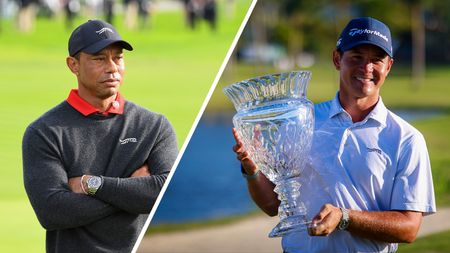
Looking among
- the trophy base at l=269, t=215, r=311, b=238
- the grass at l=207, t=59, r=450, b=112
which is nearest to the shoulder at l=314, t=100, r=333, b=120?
the trophy base at l=269, t=215, r=311, b=238

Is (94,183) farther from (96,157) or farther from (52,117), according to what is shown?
(52,117)

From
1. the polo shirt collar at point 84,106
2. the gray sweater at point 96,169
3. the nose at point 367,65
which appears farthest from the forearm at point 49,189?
the nose at point 367,65

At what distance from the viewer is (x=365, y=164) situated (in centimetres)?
220

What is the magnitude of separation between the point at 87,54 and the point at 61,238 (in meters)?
0.46

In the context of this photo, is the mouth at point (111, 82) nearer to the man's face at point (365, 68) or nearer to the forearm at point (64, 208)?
the forearm at point (64, 208)

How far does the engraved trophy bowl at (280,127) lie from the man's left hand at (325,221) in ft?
0.46

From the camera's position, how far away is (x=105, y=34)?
2477 mm

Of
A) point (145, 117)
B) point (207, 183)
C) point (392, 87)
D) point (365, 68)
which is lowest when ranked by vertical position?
point (207, 183)

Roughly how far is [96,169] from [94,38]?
33 cm

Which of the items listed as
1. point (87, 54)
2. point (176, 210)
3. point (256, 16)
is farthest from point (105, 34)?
point (256, 16)

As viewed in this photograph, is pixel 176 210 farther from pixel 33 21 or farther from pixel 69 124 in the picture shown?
pixel 69 124

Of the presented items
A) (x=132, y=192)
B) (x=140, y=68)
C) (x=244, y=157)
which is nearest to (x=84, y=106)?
(x=132, y=192)

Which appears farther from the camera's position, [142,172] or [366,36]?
[142,172]

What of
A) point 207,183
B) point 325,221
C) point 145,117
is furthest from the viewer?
point 207,183
